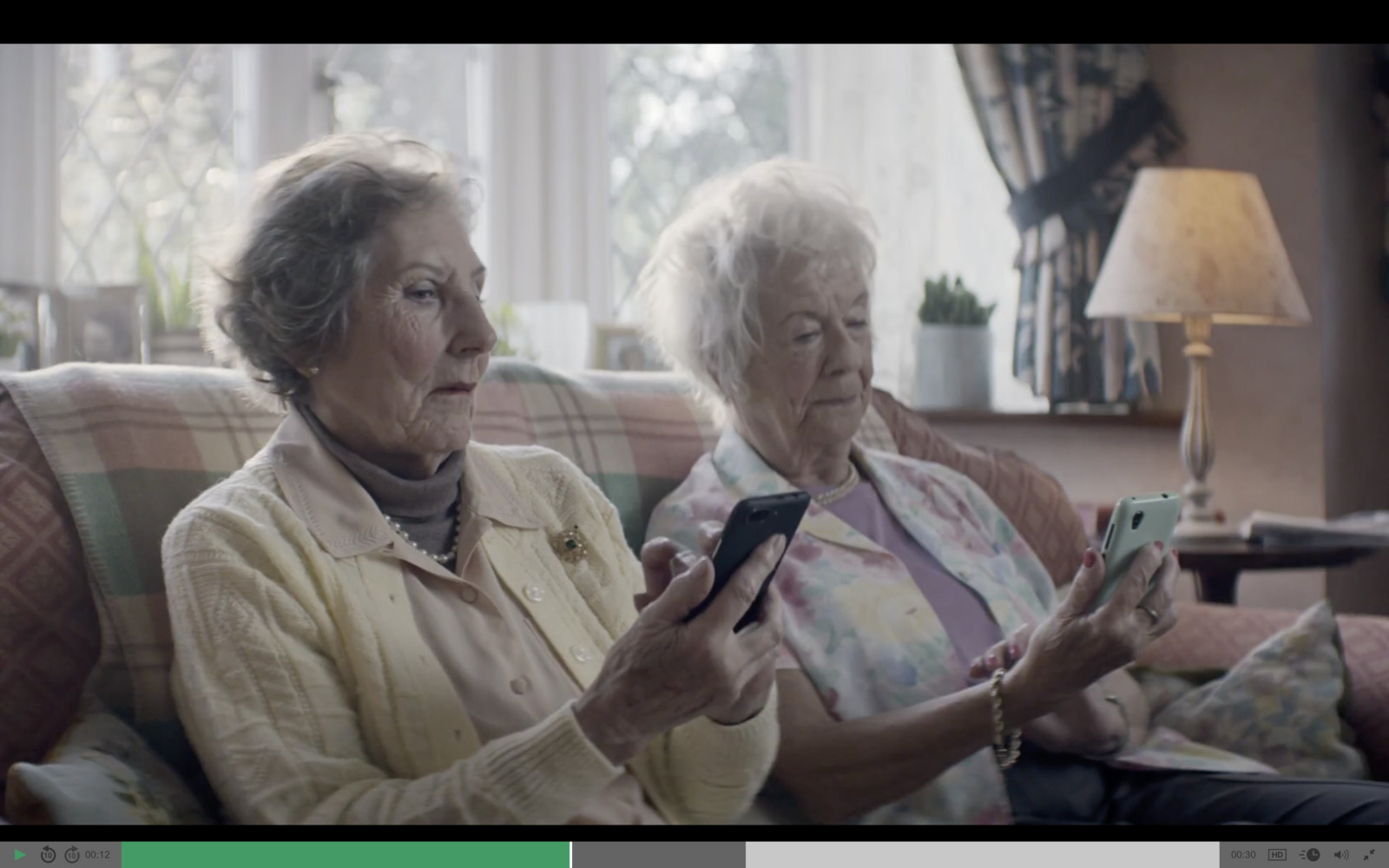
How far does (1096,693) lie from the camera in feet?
4.31

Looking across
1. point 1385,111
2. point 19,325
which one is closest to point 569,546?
point 19,325

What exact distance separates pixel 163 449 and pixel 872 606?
2.13ft

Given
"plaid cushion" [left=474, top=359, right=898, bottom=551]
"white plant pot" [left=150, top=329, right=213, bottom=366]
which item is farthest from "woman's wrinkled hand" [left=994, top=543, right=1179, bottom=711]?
"white plant pot" [left=150, top=329, right=213, bottom=366]

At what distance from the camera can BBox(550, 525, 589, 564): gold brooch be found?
1203mm

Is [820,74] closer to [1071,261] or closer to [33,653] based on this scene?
[1071,261]

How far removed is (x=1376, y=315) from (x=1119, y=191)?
0.35 m

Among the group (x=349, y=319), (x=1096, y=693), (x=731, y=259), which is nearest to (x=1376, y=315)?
(x=1096, y=693)

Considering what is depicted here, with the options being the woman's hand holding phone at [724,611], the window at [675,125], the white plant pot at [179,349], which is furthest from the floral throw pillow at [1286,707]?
the white plant pot at [179,349]

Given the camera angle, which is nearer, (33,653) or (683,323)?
(33,653)

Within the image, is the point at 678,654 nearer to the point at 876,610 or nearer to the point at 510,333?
the point at 876,610

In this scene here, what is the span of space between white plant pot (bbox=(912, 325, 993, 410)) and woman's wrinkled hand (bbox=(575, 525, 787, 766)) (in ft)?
1.74

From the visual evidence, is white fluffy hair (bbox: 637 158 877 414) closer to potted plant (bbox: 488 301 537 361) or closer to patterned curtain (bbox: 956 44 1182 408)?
potted plant (bbox: 488 301 537 361)

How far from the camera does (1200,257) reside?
1901mm

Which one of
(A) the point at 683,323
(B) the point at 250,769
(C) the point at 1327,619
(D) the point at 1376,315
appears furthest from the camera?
(D) the point at 1376,315
